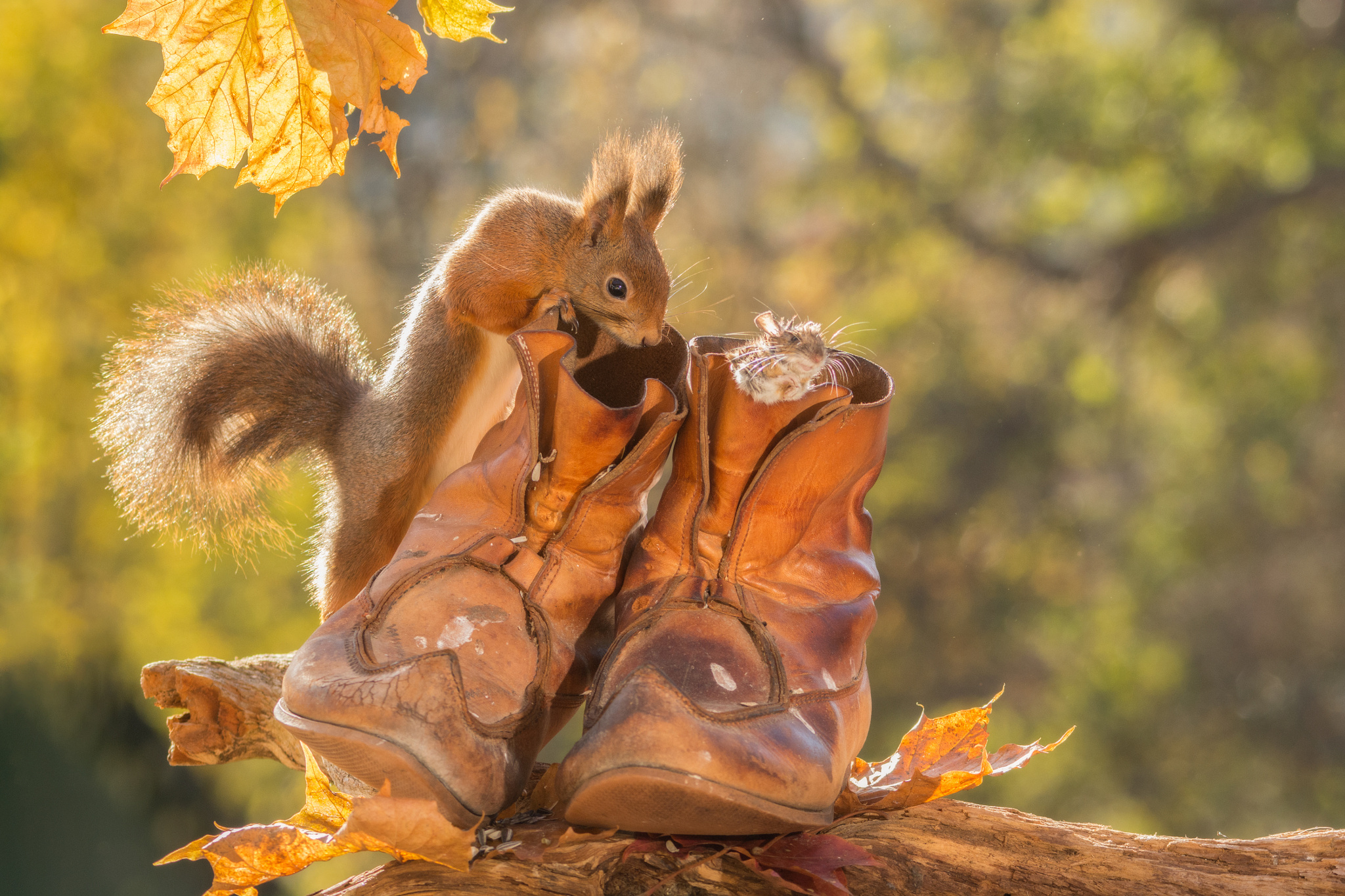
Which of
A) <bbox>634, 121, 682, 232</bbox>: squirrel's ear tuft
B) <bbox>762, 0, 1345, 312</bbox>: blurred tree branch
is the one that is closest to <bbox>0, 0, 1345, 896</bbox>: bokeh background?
<bbox>762, 0, 1345, 312</bbox>: blurred tree branch

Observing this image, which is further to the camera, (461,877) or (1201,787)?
(1201,787)

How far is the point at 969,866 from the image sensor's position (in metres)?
0.73

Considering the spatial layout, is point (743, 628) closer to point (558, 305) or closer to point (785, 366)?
point (785, 366)

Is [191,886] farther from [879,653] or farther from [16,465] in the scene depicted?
[879,653]

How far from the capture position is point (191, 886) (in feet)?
10.0

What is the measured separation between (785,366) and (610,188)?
2.02ft

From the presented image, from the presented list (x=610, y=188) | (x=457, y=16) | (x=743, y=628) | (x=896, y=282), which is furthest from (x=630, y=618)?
(x=896, y=282)

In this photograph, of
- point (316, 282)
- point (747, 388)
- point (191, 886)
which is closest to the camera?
point (747, 388)

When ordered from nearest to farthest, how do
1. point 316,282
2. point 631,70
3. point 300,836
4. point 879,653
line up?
point 300,836 < point 316,282 < point 879,653 < point 631,70

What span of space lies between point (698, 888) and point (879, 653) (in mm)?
2821

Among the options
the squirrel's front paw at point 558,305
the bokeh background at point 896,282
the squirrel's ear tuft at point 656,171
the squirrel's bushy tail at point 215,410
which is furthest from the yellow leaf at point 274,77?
the bokeh background at point 896,282

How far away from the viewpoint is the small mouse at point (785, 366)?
76 centimetres

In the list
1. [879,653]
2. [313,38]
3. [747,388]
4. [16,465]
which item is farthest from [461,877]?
[16,465]

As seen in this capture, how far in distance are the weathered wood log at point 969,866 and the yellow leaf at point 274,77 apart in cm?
57
